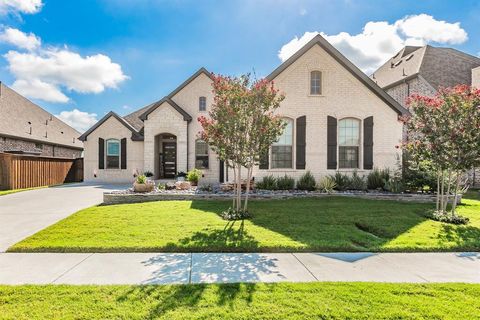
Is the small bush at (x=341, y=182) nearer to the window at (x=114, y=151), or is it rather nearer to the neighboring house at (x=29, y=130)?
the window at (x=114, y=151)

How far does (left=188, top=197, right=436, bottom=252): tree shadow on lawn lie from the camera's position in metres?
5.78

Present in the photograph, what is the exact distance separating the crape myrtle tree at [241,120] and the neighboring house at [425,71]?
675 inches

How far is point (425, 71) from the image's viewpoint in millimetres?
21031

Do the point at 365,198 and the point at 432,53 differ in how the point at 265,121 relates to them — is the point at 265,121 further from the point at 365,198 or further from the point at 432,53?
the point at 432,53

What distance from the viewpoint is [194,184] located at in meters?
14.3

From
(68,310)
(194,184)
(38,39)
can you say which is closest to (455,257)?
(68,310)

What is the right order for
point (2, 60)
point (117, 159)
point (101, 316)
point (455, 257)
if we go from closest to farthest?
point (101, 316) → point (455, 257) → point (2, 60) → point (117, 159)

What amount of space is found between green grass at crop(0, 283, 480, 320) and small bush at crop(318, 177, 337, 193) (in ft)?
24.6

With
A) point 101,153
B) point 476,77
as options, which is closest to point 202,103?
point 101,153

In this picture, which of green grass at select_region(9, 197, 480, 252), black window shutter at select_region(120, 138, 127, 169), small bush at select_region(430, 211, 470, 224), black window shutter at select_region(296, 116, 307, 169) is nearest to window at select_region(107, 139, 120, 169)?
black window shutter at select_region(120, 138, 127, 169)

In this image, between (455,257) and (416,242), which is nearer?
(455,257)

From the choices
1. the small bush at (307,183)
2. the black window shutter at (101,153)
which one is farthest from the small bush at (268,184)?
the black window shutter at (101,153)

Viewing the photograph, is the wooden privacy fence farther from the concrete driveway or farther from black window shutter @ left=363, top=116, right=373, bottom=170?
black window shutter @ left=363, top=116, right=373, bottom=170

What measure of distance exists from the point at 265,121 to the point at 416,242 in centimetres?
470
